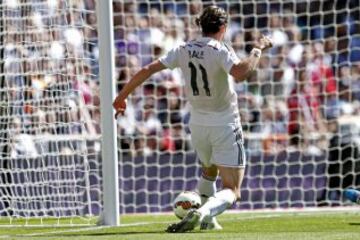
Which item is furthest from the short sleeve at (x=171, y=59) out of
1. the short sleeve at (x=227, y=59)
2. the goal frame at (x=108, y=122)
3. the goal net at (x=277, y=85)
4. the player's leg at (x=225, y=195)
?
the goal net at (x=277, y=85)

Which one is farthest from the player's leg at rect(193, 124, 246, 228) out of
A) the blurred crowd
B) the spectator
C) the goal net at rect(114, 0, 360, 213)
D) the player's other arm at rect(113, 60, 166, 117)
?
the spectator

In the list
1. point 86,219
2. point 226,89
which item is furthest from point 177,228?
point 86,219

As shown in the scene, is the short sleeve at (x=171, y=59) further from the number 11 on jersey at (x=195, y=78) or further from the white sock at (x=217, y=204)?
the white sock at (x=217, y=204)

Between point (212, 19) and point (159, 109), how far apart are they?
600cm

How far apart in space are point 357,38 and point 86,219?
5.76m

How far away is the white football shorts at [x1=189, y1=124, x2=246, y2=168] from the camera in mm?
7730

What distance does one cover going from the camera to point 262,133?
13703mm

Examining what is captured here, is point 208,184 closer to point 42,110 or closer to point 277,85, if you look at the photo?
point 42,110

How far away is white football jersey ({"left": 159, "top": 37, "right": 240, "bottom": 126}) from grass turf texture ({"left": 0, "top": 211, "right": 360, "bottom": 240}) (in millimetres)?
823

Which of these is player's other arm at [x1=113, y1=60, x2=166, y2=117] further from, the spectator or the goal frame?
the spectator

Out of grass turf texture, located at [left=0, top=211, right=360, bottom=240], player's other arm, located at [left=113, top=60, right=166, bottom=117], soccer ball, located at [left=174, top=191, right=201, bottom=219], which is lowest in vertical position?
grass turf texture, located at [left=0, top=211, right=360, bottom=240]

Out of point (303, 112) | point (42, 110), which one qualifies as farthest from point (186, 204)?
point (303, 112)

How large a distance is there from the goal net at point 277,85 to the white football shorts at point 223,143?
5.04 meters

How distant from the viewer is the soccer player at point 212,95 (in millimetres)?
7656
